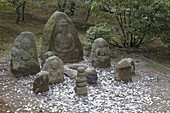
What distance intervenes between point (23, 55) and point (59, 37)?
2.33 meters

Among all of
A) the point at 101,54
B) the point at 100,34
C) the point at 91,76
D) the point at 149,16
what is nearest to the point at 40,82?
the point at 91,76

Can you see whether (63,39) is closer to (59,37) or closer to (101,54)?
(59,37)

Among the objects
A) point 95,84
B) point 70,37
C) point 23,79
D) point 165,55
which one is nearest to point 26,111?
point 23,79

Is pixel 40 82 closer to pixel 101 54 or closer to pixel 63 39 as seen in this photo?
pixel 63 39

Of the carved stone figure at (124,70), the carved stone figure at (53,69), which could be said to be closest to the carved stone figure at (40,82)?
the carved stone figure at (53,69)

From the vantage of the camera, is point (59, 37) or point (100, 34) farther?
point (100, 34)

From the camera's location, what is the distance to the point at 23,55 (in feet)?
29.1

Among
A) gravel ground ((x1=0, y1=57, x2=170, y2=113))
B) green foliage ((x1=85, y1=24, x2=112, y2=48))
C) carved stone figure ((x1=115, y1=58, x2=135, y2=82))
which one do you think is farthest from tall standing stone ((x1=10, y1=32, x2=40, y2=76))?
green foliage ((x1=85, y1=24, x2=112, y2=48))

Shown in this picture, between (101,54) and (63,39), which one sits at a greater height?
(63,39)

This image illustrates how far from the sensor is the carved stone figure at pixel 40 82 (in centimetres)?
740

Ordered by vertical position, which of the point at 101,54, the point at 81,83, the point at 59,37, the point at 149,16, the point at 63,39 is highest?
the point at 149,16

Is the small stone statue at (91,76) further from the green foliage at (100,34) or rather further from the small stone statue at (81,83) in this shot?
the green foliage at (100,34)

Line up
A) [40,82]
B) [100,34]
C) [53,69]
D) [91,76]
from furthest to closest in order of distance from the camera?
[100,34]
[91,76]
[53,69]
[40,82]

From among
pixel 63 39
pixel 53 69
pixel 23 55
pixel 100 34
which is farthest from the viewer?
pixel 100 34
